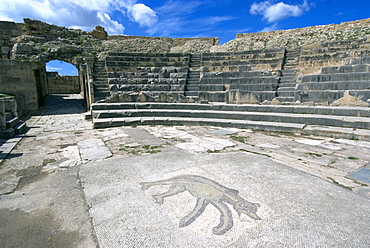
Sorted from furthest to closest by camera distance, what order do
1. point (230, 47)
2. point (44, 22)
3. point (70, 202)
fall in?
point (230, 47)
point (44, 22)
point (70, 202)

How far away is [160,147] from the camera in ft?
14.5

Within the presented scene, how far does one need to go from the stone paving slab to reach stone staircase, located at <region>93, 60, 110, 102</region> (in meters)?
7.40

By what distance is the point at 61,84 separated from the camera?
22.2 metres

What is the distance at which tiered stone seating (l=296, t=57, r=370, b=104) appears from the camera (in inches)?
273

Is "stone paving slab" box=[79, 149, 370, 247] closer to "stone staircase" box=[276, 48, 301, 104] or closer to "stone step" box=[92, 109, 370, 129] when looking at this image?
"stone step" box=[92, 109, 370, 129]

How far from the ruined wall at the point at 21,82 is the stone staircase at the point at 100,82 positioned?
2.67 m

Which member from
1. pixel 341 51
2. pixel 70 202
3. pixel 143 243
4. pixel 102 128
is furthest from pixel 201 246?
pixel 341 51

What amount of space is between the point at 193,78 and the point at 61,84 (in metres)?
17.6

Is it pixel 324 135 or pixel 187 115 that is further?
pixel 187 115

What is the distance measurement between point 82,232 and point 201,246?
1032 millimetres

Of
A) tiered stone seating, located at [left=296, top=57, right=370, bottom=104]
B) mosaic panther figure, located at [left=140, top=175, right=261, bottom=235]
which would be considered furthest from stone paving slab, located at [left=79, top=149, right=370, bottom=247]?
tiered stone seating, located at [left=296, top=57, right=370, bottom=104]

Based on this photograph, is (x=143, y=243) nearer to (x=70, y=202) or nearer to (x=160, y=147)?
(x=70, y=202)

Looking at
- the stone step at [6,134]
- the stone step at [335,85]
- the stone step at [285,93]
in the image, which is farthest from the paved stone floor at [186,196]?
the stone step at [285,93]

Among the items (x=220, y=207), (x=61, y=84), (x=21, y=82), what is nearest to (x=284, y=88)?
(x=220, y=207)
